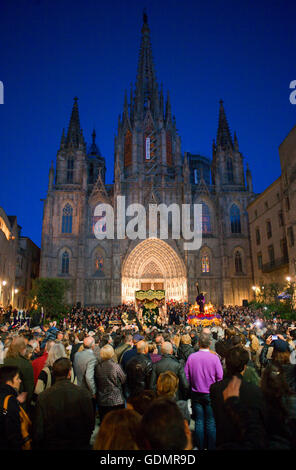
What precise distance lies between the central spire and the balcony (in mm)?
26086

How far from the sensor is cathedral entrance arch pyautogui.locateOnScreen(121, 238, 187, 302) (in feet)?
116

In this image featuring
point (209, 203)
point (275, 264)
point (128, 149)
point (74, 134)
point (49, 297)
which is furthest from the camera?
point (128, 149)

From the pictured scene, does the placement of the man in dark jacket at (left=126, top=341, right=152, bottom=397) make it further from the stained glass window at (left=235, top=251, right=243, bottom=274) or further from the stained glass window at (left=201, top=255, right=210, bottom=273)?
the stained glass window at (left=235, top=251, right=243, bottom=274)

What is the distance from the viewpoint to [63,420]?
265cm

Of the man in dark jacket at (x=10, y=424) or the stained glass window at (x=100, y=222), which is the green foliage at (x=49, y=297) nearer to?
the stained glass window at (x=100, y=222)

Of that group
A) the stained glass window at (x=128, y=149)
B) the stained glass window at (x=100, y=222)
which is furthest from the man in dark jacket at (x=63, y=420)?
the stained glass window at (x=128, y=149)

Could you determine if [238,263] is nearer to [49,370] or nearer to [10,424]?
[49,370]

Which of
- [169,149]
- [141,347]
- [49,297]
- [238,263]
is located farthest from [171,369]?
[169,149]

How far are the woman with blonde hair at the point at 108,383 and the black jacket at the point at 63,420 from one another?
141 cm

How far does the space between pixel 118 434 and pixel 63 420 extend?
1.14 meters

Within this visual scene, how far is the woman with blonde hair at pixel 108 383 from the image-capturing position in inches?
165

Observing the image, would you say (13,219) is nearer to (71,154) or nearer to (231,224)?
(71,154)

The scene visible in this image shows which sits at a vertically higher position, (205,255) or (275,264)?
(205,255)

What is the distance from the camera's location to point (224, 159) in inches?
1582
